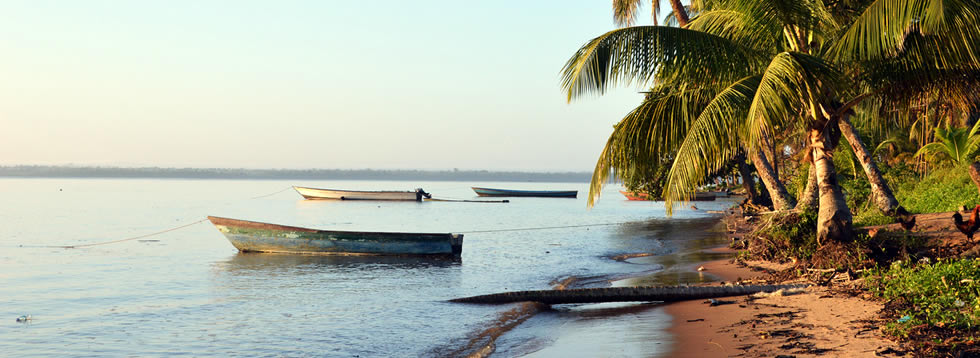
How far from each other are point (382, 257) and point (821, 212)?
13907 mm

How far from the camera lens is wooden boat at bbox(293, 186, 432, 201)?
77062mm

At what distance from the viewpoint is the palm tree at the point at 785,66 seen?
34.2 ft

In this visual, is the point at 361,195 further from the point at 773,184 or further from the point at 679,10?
the point at 773,184

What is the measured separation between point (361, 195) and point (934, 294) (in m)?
75.2

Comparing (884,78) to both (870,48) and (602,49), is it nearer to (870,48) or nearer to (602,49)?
(870,48)

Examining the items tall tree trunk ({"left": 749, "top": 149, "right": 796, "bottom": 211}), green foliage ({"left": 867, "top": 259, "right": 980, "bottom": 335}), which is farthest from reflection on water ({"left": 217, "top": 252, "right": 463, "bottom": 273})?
green foliage ({"left": 867, "top": 259, "right": 980, "bottom": 335})

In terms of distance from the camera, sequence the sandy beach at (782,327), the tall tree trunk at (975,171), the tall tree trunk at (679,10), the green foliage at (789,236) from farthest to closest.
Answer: the tall tree trunk at (679,10)
the tall tree trunk at (975,171)
the green foliage at (789,236)
the sandy beach at (782,327)

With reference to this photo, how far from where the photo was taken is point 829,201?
1271 centimetres

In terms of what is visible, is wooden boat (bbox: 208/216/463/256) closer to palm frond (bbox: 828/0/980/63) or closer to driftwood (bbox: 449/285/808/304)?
driftwood (bbox: 449/285/808/304)

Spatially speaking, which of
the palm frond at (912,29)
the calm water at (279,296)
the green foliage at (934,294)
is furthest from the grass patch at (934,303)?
the palm frond at (912,29)

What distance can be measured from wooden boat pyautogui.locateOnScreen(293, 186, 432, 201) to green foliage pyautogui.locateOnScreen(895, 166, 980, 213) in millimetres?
56231

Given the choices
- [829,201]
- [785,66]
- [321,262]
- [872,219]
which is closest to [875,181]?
[872,219]

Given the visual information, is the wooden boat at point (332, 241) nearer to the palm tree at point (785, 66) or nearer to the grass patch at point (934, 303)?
the palm tree at point (785, 66)

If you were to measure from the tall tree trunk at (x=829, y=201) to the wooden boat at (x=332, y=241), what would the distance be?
1194 cm
